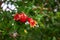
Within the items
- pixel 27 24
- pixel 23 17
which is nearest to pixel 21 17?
pixel 23 17

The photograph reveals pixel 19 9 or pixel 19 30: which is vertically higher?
pixel 19 9

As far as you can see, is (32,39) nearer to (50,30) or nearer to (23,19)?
(50,30)

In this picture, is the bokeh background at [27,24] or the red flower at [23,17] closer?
the red flower at [23,17]

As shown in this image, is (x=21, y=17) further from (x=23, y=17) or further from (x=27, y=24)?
(x=27, y=24)

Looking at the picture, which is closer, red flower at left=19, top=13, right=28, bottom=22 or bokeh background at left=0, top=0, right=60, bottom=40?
red flower at left=19, top=13, right=28, bottom=22

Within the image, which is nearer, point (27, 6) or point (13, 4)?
point (27, 6)

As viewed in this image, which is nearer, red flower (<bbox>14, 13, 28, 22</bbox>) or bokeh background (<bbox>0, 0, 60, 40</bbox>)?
red flower (<bbox>14, 13, 28, 22</bbox>)

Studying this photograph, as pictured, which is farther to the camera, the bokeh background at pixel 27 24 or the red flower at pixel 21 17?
the bokeh background at pixel 27 24

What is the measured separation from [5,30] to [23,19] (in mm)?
315

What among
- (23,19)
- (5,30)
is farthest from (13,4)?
(23,19)

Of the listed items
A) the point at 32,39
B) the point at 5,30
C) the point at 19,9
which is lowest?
the point at 32,39

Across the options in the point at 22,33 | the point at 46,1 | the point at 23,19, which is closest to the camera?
the point at 23,19

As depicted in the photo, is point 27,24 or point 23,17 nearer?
point 23,17

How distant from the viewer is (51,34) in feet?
8.44
